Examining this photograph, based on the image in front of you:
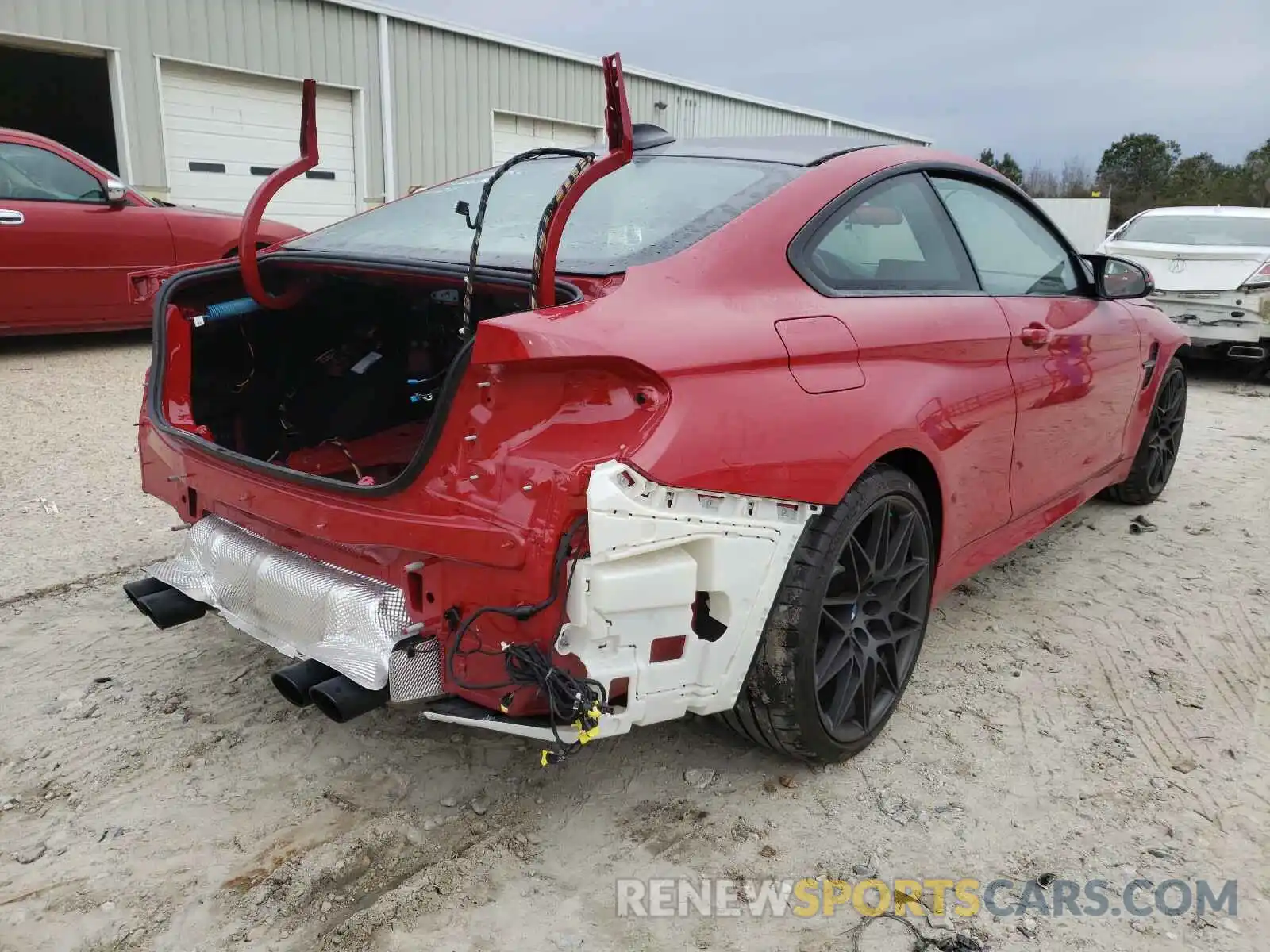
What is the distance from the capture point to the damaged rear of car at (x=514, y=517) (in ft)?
6.09

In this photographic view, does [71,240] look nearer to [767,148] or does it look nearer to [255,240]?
[255,240]

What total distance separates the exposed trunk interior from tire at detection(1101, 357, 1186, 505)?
10.9 feet

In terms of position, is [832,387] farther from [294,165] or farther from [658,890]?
[294,165]

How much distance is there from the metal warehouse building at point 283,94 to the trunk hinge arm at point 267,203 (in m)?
7.24

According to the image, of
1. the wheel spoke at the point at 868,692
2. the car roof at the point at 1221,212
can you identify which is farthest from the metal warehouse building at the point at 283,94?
the wheel spoke at the point at 868,692

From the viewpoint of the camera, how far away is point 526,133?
14000 millimetres

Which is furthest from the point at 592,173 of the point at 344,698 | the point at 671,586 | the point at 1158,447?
the point at 1158,447

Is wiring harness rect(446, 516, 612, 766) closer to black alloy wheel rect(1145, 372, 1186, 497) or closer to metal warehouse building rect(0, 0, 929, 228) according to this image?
black alloy wheel rect(1145, 372, 1186, 497)

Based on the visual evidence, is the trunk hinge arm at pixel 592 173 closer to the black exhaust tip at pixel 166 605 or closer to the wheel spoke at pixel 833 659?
the wheel spoke at pixel 833 659

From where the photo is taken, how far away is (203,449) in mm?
2512

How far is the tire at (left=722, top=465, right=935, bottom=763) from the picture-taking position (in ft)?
7.29

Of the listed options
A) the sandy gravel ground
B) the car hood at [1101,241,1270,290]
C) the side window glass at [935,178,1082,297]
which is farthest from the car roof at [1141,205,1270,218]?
the sandy gravel ground

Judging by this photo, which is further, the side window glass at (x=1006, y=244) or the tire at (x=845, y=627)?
the side window glass at (x=1006, y=244)

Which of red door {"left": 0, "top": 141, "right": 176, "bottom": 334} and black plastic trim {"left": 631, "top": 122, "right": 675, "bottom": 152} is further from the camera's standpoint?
red door {"left": 0, "top": 141, "right": 176, "bottom": 334}
